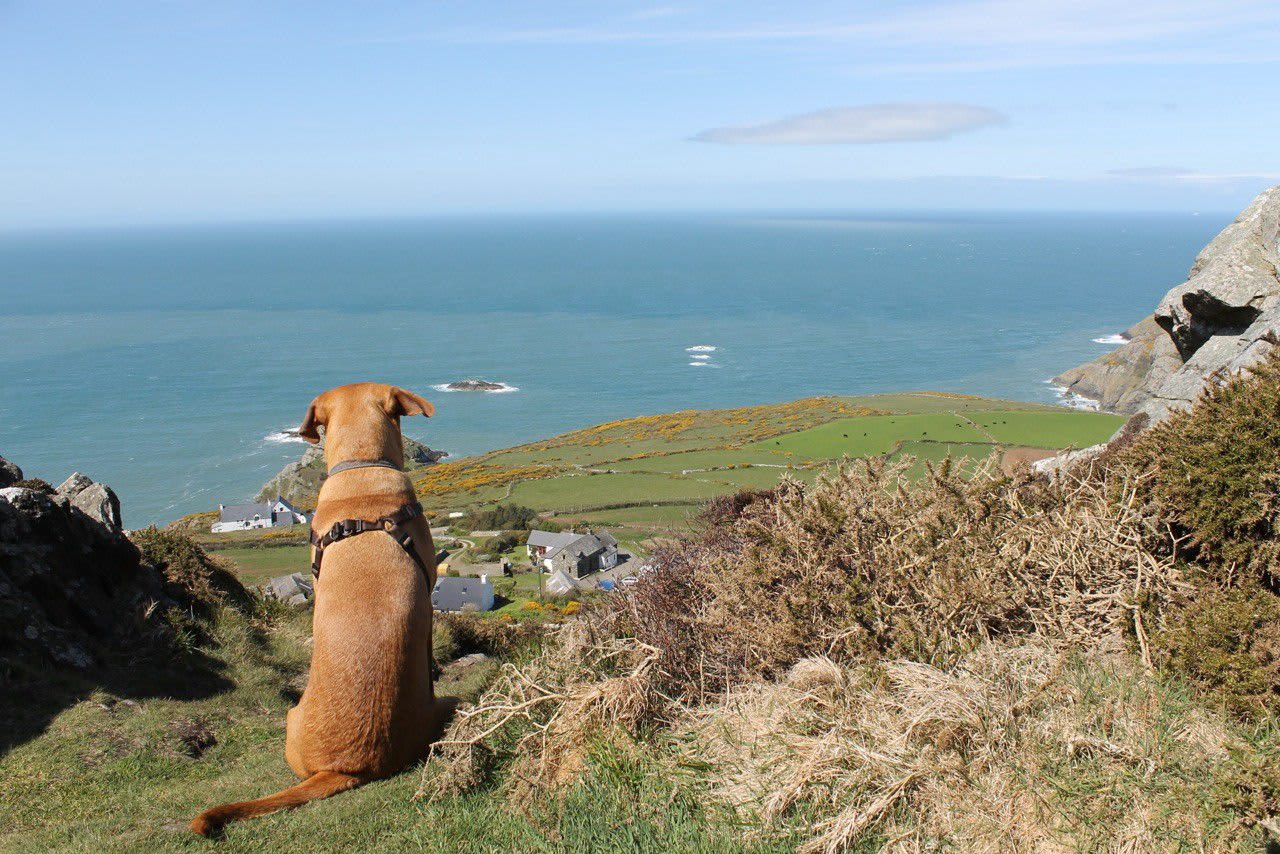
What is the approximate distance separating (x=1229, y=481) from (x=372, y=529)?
5163 millimetres

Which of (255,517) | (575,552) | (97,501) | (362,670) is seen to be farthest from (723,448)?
(362,670)

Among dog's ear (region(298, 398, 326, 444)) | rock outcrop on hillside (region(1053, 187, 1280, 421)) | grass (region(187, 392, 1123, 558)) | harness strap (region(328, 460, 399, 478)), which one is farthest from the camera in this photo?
grass (region(187, 392, 1123, 558))

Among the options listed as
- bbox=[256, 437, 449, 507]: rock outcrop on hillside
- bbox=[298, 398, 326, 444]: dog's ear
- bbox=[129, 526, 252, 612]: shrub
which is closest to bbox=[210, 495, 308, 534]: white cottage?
bbox=[256, 437, 449, 507]: rock outcrop on hillside

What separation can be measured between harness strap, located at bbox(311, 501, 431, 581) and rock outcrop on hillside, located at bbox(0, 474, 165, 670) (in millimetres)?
3536

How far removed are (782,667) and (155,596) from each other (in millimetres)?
6794

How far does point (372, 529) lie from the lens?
5.36 metres

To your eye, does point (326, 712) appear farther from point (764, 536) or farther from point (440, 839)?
point (764, 536)

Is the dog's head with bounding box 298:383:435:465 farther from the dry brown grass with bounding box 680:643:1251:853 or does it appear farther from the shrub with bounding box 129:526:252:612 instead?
the shrub with bounding box 129:526:252:612

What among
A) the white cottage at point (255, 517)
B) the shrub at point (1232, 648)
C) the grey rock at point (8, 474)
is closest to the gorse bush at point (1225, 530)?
the shrub at point (1232, 648)

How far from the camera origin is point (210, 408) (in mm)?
88875

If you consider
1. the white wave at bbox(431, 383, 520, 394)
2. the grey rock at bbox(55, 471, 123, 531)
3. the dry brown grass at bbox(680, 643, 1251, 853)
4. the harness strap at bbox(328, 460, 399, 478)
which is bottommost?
the white wave at bbox(431, 383, 520, 394)

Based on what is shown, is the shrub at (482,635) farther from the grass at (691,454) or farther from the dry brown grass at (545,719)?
the grass at (691,454)

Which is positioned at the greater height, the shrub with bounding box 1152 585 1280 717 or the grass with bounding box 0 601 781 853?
the shrub with bounding box 1152 585 1280 717

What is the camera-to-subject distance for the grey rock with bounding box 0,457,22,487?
949 cm
